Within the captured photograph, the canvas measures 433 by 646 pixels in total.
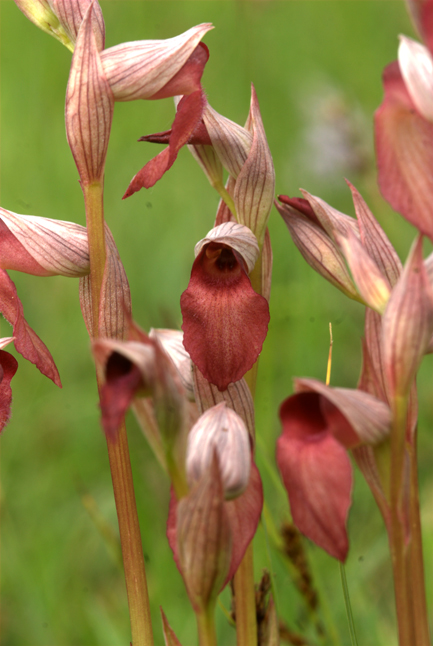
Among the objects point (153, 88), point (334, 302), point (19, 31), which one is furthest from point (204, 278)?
point (19, 31)

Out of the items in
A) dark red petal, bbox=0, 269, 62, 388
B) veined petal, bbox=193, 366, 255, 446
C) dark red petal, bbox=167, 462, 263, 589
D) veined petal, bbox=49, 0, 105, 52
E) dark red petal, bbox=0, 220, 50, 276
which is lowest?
dark red petal, bbox=167, 462, 263, 589

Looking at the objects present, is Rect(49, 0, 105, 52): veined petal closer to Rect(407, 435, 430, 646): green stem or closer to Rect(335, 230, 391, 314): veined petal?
Rect(335, 230, 391, 314): veined petal

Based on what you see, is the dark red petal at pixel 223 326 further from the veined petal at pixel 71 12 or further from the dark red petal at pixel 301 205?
the veined petal at pixel 71 12

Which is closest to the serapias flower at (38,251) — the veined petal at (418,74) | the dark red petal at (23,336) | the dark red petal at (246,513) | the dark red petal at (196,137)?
the dark red petal at (23,336)

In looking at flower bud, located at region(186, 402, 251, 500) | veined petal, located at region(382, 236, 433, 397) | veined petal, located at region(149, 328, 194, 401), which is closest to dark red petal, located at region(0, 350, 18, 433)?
veined petal, located at region(149, 328, 194, 401)

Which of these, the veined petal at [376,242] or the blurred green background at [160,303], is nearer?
the veined petal at [376,242]

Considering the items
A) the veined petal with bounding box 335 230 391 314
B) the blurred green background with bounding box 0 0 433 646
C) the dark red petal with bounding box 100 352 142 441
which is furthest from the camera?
the blurred green background with bounding box 0 0 433 646

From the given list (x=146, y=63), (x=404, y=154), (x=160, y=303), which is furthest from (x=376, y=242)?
(x=160, y=303)
